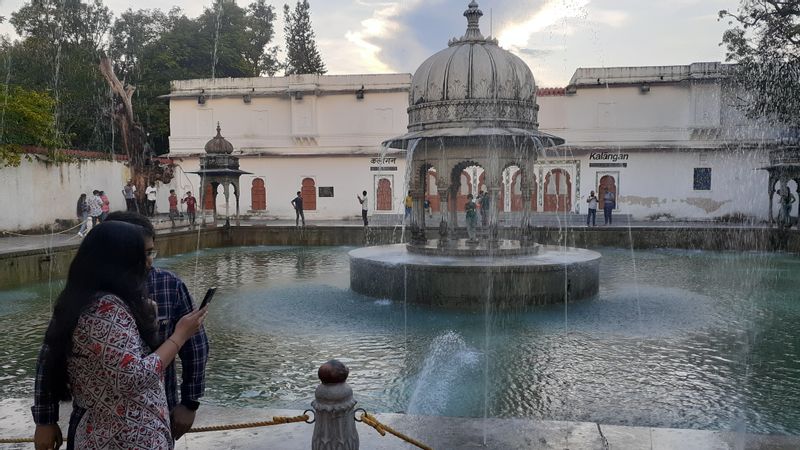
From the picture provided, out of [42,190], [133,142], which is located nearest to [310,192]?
[133,142]

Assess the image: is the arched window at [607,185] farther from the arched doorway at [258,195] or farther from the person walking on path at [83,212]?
the person walking on path at [83,212]

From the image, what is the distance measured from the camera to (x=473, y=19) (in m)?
12.3

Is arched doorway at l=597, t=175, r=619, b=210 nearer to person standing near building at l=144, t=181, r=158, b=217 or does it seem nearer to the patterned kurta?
person standing near building at l=144, t=181, r=158, b=217

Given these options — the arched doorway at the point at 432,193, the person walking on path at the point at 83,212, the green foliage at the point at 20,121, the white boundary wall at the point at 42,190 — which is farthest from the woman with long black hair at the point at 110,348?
the arched doorway at the point at 432,193

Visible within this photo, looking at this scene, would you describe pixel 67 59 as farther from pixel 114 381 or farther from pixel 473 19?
pixel 114 381

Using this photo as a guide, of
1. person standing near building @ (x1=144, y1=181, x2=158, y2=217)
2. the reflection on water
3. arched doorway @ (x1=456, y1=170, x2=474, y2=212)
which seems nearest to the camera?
the reflection on water

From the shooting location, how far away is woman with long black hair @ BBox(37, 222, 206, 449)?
6.90 ft

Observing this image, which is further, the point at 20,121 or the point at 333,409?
the point at 20,121

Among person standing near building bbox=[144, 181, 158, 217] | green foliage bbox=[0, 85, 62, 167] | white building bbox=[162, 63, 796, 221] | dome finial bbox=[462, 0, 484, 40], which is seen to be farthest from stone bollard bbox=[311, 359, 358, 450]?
person standing near building bbox=[144, 181, 158, 217]

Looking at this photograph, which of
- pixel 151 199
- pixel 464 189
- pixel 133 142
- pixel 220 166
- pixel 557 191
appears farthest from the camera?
pixel 464 189

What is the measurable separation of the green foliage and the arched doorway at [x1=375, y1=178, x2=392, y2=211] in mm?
14805

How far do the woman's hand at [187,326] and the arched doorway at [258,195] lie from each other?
29.7m

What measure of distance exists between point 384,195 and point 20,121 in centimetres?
1606

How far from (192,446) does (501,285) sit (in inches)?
248
